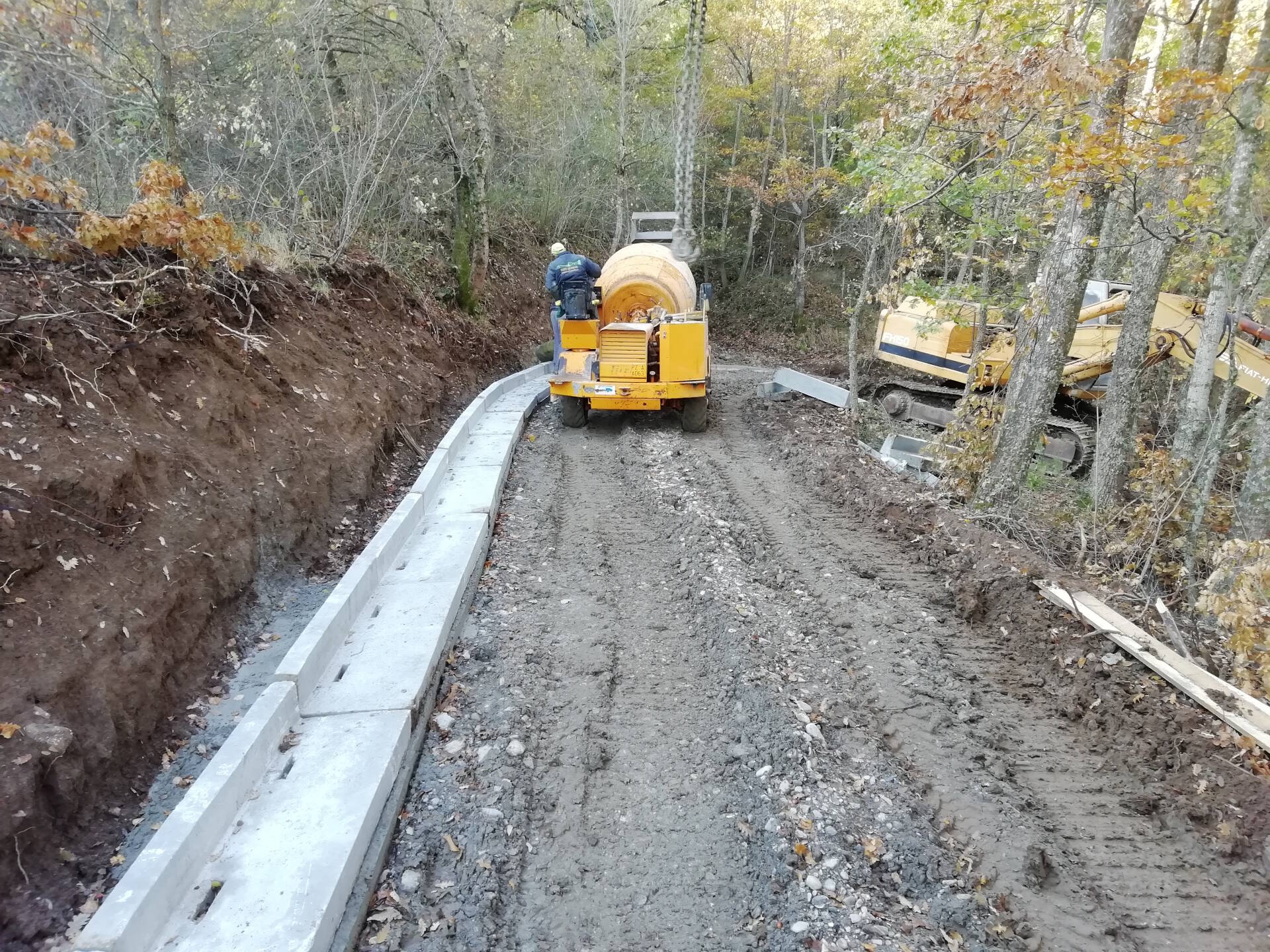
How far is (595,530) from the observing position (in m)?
7.22

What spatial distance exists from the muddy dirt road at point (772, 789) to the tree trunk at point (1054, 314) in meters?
1.82

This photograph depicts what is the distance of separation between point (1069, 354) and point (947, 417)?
232 cm

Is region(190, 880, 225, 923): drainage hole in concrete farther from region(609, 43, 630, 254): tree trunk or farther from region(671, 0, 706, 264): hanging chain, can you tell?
region(609, 43, 630, 254): tree trunk

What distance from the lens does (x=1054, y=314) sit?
6793mm

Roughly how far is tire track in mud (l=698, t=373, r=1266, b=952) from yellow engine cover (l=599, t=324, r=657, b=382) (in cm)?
454

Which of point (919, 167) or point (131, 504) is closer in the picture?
point (131, 504)

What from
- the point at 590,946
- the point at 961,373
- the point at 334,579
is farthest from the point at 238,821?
the point at 961,373

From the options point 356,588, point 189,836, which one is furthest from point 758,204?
point 189,836

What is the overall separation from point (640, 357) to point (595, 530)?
12.8 ft

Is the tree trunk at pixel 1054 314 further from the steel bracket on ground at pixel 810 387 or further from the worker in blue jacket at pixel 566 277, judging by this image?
the worker in blue jacket at pixel 566 277

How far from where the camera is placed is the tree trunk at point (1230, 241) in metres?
6.29

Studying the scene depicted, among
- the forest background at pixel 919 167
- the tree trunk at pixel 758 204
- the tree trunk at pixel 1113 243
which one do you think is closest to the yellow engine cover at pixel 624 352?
the forest background at pixel 919 167

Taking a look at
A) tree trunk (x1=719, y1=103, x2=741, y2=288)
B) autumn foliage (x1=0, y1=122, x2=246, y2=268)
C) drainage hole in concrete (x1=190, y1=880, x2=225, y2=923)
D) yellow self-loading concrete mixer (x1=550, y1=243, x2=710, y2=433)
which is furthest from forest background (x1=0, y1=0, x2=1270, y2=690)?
drainage hole in concrete (x1=190, y1=880, x2=225, y2=923)

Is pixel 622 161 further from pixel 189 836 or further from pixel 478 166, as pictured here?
pixel 189 836
